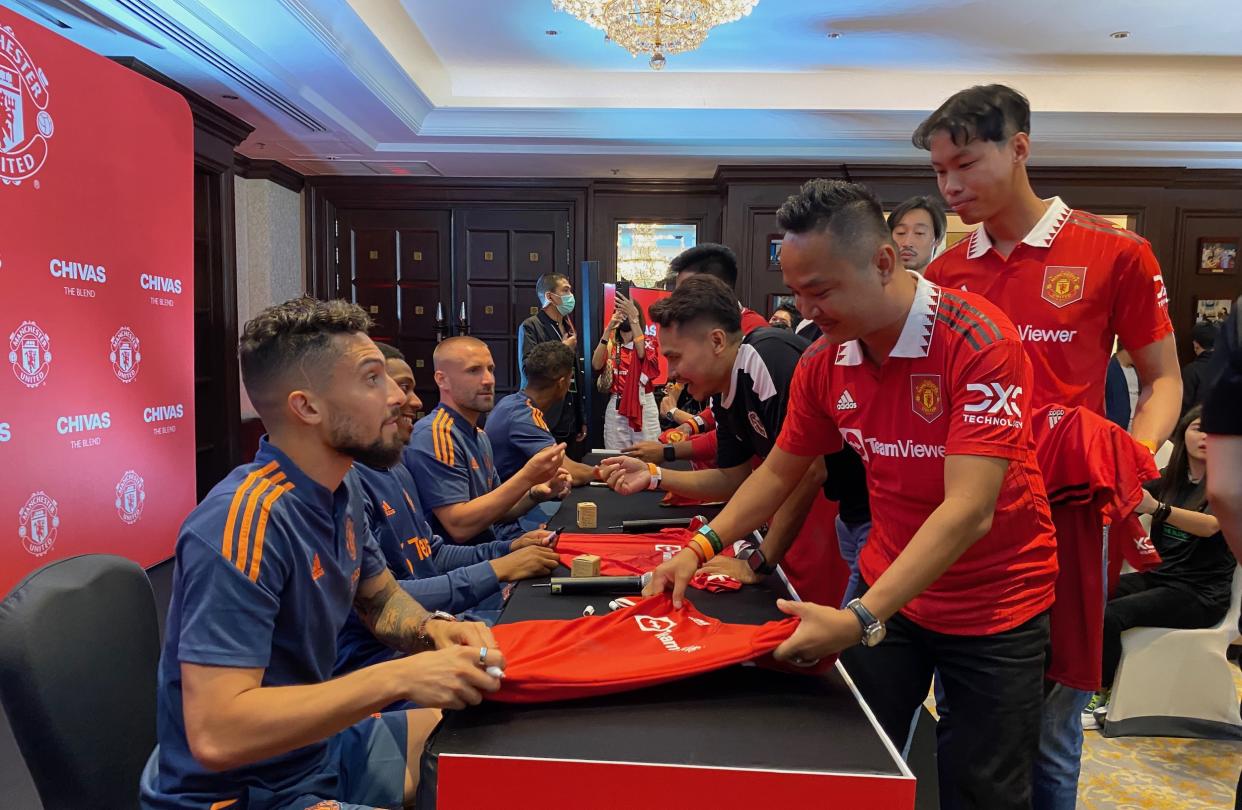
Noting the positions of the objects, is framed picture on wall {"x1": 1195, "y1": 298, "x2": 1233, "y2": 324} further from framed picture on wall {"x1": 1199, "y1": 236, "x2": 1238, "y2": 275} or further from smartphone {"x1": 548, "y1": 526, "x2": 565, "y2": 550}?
smartphone {"x1": 548, "y1": 526, "x2": 565, "y2": 550}

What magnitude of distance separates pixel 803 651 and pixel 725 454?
46.1 inches

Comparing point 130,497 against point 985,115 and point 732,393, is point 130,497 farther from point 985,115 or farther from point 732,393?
point 985,115

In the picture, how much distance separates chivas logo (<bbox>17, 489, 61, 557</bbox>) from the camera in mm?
2969

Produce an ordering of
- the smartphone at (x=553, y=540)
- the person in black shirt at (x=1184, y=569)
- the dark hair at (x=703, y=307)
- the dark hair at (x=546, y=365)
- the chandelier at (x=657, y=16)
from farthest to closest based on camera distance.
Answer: the chandelier at (x=657, y=16), the dark hair at (x=546, y=365), the person in black shirt at (x=1184, y=569), the dark hair at (x=703, y=307), the smartphone at (x=553, y=540)

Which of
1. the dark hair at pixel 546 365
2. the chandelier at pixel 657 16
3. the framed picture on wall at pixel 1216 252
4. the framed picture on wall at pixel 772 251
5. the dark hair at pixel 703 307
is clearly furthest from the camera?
the framed picture on wall at pixel 1216 252

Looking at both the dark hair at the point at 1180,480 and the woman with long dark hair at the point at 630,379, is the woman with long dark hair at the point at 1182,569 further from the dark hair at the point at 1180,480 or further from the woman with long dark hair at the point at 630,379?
the woman with long dark hair at the point at 630,379

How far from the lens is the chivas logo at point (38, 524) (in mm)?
2969

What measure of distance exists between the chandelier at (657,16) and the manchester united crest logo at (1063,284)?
3.05 m

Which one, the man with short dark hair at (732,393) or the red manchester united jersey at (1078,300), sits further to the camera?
the man with short dark hair at (732,393)

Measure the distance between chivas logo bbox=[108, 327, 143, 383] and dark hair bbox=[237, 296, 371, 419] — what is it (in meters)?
2.81

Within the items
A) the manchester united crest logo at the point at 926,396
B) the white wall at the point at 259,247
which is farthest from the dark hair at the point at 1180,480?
the white wall at the point at 259,247

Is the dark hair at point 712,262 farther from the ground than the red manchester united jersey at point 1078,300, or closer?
farther from the ground

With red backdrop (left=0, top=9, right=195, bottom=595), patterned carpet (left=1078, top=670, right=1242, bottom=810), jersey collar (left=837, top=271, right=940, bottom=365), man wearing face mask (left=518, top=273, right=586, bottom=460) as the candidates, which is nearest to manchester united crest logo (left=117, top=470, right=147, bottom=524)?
red backdrop (left=0, top=9, right=195, bottom=595)

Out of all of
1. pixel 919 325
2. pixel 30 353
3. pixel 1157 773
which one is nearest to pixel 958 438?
pixel 919 325
